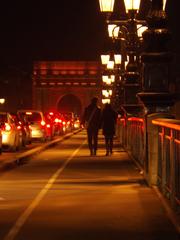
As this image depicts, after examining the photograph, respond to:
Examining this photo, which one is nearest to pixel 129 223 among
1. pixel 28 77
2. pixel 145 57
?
pixel 145 57

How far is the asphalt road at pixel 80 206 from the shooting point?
1105cm

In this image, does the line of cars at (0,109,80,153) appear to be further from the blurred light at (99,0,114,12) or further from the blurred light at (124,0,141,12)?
the blurred light at (124,0,141,12)

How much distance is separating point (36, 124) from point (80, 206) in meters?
31.1

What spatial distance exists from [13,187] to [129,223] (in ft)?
19.1

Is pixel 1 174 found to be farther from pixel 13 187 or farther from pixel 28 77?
pixel 28 77

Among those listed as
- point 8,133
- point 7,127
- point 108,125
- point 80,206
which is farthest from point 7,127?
point 80,206

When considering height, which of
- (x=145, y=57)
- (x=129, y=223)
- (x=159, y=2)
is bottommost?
(x=129, y=223)

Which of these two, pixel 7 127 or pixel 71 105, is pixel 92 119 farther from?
pixel 71 105

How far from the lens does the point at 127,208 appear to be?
13539 mm

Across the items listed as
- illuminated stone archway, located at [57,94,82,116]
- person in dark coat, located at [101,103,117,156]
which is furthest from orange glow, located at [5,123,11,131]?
illuminated stone archway, located at [57,94,82,116]

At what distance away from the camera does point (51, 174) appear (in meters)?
20.7

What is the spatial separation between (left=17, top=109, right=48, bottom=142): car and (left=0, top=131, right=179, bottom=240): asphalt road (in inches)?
855

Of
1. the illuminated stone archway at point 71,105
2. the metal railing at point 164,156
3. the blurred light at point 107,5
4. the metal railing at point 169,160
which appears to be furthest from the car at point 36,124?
the illuminated stone archway at point 71,105

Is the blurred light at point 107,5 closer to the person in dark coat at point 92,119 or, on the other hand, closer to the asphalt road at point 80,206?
the person in dark coat at point 92,119
